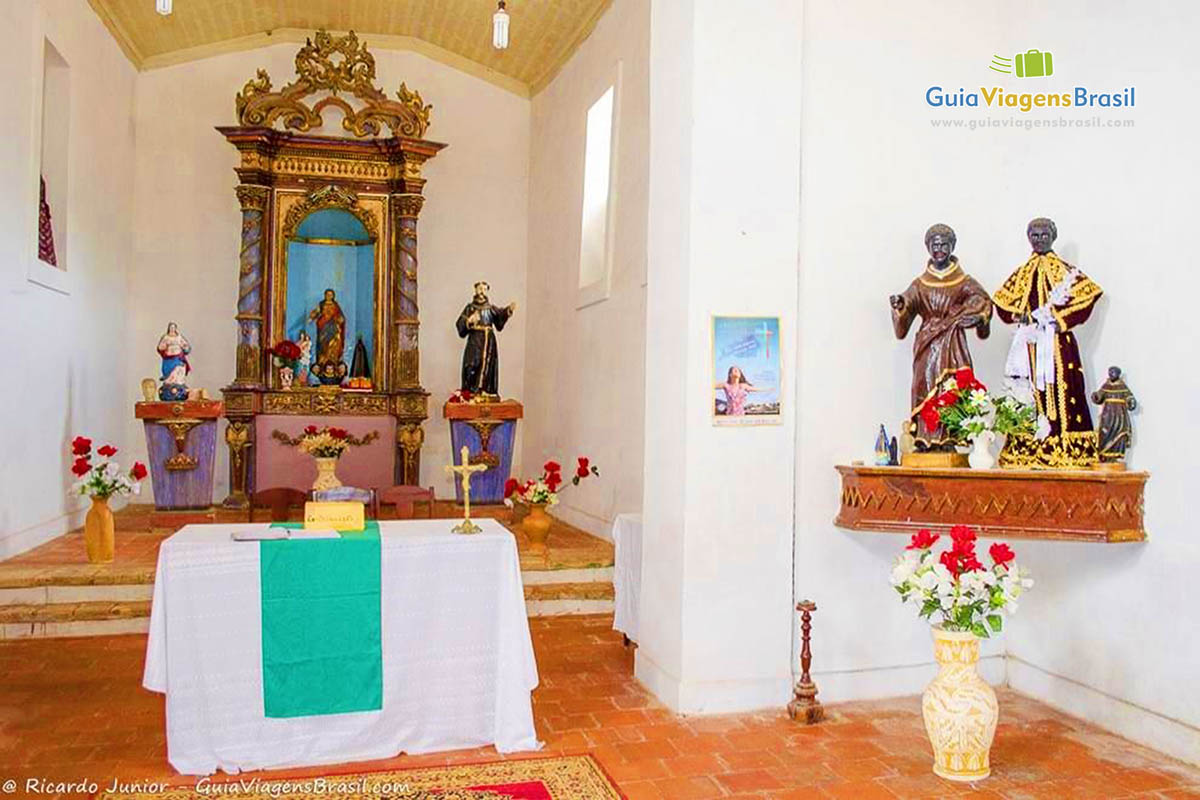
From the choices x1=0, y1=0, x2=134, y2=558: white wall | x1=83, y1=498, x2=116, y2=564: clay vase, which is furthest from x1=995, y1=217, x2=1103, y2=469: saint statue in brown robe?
x1=0, y1=0, x2=134, y2=558: white wall

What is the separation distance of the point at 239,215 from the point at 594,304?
14.9ft

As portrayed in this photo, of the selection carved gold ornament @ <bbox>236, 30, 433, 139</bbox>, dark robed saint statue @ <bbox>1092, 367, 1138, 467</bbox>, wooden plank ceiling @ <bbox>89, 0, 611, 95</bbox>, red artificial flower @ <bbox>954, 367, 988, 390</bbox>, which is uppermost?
wooden plank ceiling @ <bbox>89, 0, 611, 95</bbox>

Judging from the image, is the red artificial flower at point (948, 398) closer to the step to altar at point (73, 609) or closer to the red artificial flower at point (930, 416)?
the red artificial flower at point (930, 416)

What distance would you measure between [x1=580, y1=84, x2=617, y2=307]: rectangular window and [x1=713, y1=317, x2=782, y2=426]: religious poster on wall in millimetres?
3870

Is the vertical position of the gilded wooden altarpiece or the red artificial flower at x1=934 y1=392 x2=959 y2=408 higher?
the gilded wooden altarpiece

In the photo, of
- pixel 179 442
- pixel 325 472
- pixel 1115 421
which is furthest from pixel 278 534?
pixel 179 442

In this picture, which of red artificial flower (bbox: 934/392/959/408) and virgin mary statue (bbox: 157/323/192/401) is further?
virgin mary statue (bbox: 157/323/192/401)

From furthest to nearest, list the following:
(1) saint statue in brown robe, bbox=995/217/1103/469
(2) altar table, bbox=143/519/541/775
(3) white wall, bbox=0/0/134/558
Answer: (3) white wall, bbox=0/0/134/558 → (1) saint statue in brown robe, bbox=995/217/1103/469 → (2) altar table, bbox=143/519/541/775

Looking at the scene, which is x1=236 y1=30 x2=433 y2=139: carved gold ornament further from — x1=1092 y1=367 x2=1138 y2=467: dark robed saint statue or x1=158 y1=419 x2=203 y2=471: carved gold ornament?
x1=1092 y1=367 x2=1138 y2=467: dark robed saint statue

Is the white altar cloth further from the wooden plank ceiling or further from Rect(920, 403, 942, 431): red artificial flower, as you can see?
the wooden plank ceiling

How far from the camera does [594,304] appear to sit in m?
9.38

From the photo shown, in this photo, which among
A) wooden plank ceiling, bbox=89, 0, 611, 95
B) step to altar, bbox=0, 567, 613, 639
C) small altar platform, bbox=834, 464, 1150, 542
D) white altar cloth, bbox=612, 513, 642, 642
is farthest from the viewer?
wooden plank ceiling, bbox=89, 0, 611, 95

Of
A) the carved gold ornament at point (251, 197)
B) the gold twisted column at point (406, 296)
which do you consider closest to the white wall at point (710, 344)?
the gold twisted column at point (406, 296)

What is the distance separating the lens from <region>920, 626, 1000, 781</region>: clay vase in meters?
4.28
